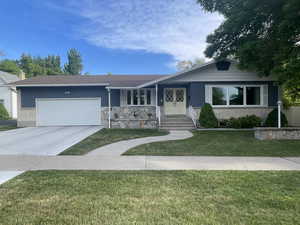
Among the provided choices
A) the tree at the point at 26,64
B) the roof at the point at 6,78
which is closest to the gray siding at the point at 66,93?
the roof at the point at 6,78

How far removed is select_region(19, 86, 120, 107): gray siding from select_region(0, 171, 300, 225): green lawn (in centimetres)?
1120

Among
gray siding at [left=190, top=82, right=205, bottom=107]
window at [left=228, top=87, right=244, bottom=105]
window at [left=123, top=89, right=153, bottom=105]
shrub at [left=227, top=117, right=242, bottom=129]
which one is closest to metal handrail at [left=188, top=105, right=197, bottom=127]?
gray siding at [left=190, top=82, right=205, bottom=107]

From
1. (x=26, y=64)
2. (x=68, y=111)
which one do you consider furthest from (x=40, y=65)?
(x=68, y=111)

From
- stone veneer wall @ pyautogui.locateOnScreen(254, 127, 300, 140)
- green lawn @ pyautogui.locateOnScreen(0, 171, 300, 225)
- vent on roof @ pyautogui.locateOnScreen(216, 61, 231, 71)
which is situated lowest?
green lawn @ pyautogui.locateOnScreen(0, 171, 300, 225)

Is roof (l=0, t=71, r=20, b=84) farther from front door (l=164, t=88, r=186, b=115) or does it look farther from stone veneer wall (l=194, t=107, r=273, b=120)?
stone veneer wall (l=194, t=107, r=273, b=120)

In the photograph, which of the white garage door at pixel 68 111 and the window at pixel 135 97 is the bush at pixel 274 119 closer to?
the window at pixel 135 97

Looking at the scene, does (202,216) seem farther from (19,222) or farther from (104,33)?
(104,33)

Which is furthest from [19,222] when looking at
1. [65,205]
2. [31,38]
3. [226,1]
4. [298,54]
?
[31,38]

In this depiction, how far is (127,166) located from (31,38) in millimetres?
29068

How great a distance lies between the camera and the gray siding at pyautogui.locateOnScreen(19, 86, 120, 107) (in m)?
15.4

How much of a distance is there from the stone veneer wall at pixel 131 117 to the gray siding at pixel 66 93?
2.81 ft

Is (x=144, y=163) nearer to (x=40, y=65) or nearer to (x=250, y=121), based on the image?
(x=250, y=121)

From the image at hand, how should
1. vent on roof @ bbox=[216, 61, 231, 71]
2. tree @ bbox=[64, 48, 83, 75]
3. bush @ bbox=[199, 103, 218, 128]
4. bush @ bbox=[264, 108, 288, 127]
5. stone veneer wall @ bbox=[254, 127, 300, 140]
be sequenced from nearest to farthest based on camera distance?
stone veneer wall @ bbox=[254, 127, 300, 140]
bush @ bbox=[264, 108, 288, 127]
bush @ bbox=[199, 103, 218, 128]
vent on roof @ bbox=[216, 61, 231, 71]
tree @ bbox=[64, 48, 83, 75]

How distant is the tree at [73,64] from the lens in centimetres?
5084
